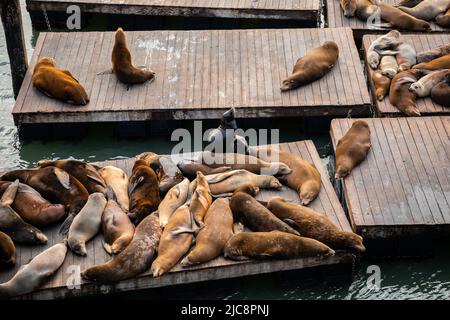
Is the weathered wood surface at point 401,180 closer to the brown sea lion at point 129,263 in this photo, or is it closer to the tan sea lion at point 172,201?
the tan sea lion at point 172,201

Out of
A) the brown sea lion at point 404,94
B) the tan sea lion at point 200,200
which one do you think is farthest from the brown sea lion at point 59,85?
the brown sea lion at point 404,94

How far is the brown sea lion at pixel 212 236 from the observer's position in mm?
7035

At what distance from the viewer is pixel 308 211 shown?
24.6 ft

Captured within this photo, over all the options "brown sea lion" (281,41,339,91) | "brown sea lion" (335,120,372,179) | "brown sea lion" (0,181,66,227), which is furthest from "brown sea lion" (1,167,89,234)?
"brown sea lion" (281,41,339,91)

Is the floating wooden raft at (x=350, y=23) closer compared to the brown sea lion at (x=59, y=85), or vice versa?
the brown sea lion at (x=59, y=85)

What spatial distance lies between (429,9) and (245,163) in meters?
4.53

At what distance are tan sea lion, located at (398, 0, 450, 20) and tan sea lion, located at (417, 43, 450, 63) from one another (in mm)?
1153

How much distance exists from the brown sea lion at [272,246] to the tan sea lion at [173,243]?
15.1 inches

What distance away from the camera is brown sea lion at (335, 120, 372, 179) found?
27.0 ft

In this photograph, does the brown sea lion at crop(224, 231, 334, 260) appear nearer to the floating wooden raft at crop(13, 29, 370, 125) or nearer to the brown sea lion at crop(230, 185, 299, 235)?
the brown sea lion at crop(230, 185, 299, 235)

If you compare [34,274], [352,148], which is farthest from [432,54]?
[34,274]

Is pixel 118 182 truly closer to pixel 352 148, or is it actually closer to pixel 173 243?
pixel 173 243

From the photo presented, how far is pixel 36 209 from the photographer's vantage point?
291 inches

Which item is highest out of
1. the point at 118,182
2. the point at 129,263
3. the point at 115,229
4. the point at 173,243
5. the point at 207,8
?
the point at 207,8
